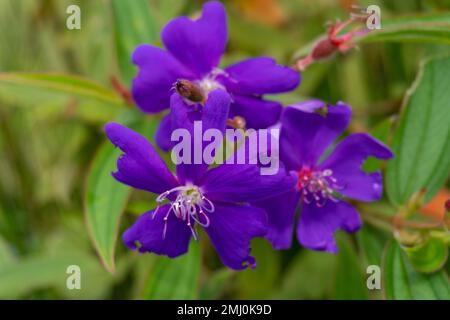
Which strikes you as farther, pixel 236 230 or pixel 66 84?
pixel 66 84

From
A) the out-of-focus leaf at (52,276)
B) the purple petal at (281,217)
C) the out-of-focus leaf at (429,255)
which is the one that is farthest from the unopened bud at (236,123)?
the out-of-focus leaf at (52,276)

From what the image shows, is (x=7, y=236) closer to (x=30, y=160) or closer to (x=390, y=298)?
(x=30, y=160)

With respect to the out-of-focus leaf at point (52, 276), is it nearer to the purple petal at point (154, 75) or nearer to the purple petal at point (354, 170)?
the purple petal at point (154, 75)

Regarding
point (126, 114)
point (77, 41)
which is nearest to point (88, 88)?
point (126, 114)

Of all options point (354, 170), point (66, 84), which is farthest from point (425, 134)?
point (66, 84)

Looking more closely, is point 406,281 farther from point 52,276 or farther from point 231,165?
point 52,276

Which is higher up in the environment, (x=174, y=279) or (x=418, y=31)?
(x=418, y=31)

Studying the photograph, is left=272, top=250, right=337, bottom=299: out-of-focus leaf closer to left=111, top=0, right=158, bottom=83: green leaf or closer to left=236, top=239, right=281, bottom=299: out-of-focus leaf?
left=236, top=239, right=281, bottom=299: out-of-focus leaf

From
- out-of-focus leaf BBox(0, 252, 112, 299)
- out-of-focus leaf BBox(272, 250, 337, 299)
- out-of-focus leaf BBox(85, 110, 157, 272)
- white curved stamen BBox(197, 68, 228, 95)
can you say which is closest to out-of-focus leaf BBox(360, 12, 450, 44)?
white curved stamen BBox(197, 68, 228, 95)

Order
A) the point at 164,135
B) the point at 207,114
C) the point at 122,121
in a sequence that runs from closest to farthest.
→ the point at 207,114 → the point at 164,135 → the point at 122,121
